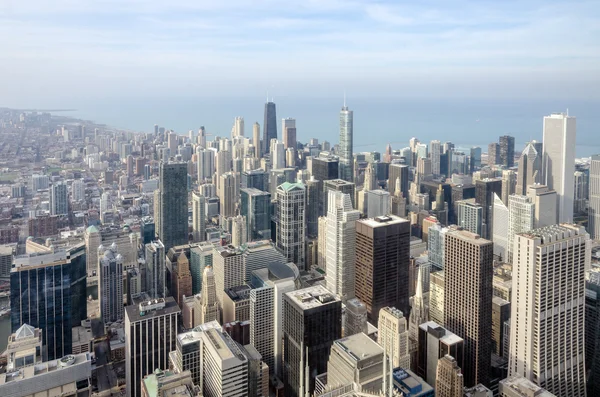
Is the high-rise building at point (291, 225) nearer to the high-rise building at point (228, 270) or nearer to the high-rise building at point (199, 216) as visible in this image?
the high-rise building at point (199, 216)

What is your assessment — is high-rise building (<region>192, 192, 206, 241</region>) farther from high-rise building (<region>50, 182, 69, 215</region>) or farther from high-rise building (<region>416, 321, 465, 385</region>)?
high-rise building (<region>416, 321, 465, 385</region>)

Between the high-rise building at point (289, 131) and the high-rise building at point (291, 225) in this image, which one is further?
the high-rise building at point (289, 131)

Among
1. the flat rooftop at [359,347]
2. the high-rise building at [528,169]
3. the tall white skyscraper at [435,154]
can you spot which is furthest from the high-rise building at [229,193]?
the flat rooftop at [359,347]

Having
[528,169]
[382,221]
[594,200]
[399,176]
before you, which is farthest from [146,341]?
[399,176]

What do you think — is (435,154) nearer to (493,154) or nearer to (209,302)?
(493,154)

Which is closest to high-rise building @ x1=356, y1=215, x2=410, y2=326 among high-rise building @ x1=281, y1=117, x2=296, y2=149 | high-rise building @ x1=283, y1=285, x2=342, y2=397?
high-rise building @ x1=283, y1=285, x2=342, y2=397

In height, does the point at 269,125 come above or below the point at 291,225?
above
